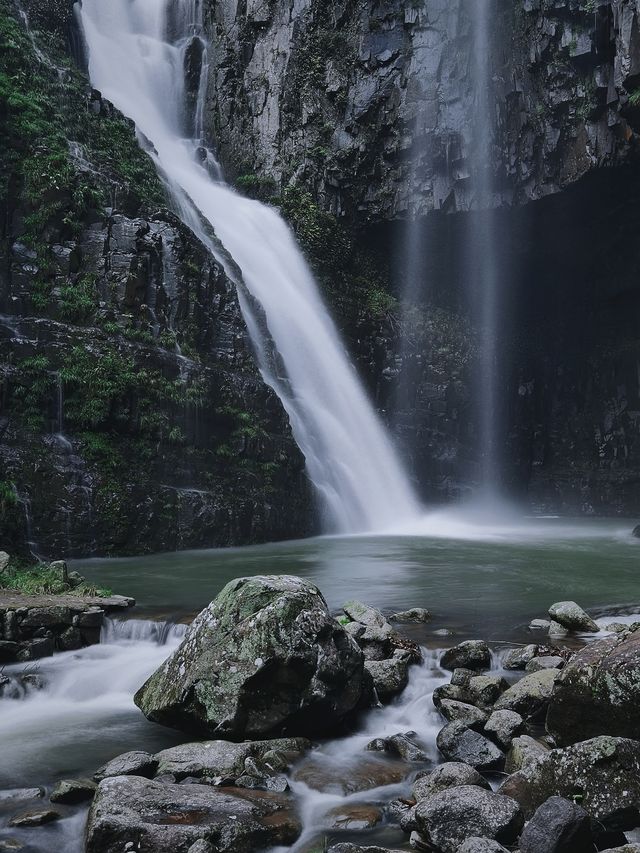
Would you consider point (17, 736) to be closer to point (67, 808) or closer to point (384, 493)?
point (67, 808)

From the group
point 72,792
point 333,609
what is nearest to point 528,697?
point 72,792

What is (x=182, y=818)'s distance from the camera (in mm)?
4289

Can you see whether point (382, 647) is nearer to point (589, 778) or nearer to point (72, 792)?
point (589, 778)

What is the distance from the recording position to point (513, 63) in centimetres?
2383

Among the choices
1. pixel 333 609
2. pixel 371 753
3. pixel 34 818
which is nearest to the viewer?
pixel 34 818

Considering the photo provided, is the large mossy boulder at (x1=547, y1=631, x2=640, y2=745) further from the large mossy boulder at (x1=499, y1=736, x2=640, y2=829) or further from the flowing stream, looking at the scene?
the flowing stream

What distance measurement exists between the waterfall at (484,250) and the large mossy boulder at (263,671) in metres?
21.0

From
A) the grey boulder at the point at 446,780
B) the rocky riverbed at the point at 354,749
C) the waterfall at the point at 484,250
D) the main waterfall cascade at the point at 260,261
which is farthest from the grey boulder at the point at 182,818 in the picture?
the waterfall at the point at 484,250

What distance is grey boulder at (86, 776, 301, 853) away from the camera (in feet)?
13.5

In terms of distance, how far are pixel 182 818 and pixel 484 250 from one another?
25403 millimetres

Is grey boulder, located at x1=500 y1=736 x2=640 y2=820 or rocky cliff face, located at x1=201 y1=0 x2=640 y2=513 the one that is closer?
grey boulder, located at x1=500 y1=736 x2=640 y2=820

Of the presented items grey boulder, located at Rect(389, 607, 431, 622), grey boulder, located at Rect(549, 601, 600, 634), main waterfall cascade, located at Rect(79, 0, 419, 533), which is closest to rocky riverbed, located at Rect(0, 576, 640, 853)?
grey boulder, located at Rect(549, 601, 600, 634)

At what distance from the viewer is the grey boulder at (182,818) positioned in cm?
412

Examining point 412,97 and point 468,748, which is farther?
point 412,97
